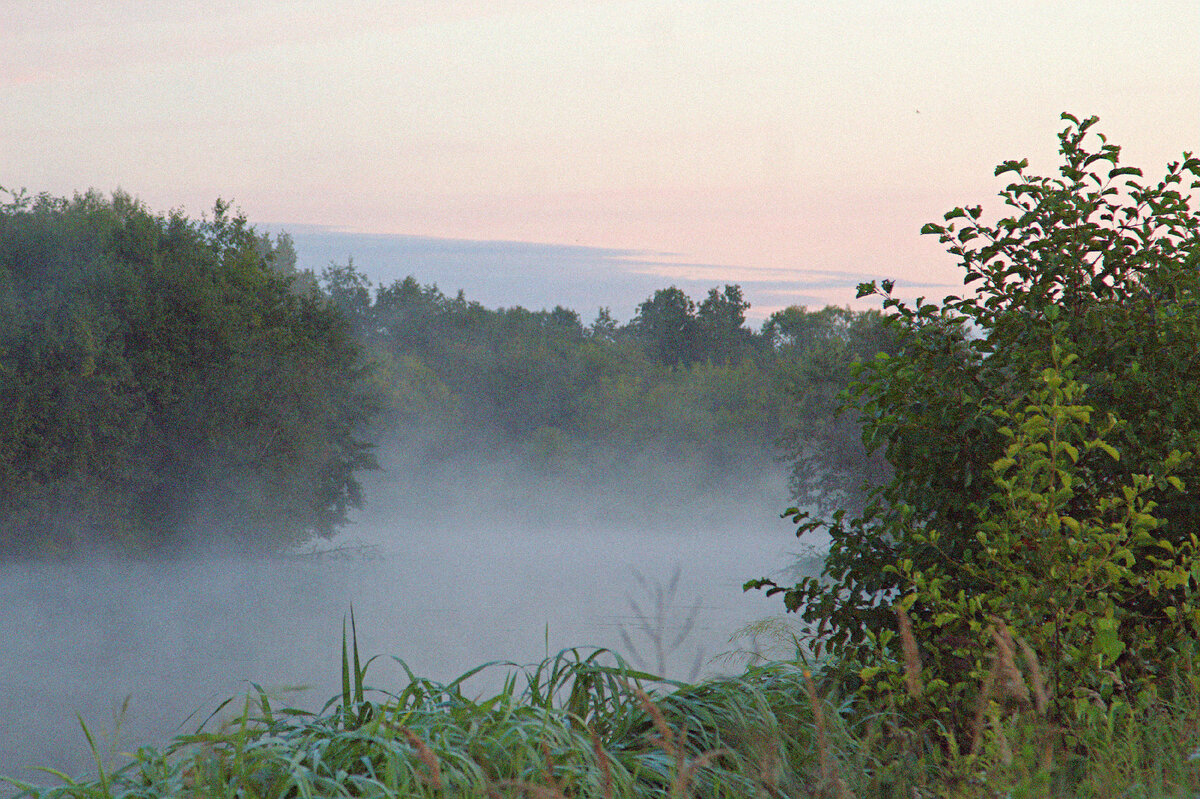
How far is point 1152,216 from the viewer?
471 cm

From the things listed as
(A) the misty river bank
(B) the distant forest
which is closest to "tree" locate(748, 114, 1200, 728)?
(A) the misty river bank

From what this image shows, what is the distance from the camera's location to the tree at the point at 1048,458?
3.69 m

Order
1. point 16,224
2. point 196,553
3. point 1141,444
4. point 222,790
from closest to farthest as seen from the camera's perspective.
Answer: point 222,790 → point 1141,444 → point 16,224 → point 196,553

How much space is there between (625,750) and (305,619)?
2518 cm

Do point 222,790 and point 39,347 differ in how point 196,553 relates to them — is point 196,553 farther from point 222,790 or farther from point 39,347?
point 222,790

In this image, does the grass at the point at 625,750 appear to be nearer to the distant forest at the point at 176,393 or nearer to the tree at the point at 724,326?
the distant forest at the point at 176,393

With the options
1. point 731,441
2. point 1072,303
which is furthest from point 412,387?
point 1072,303

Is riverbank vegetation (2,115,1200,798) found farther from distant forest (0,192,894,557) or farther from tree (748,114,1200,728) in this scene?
distant forest (0,192,894,557)

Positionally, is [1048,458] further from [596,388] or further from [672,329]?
[672,329]

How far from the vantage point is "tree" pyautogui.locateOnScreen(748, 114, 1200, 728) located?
3691mm

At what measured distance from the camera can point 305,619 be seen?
27500 millimetres

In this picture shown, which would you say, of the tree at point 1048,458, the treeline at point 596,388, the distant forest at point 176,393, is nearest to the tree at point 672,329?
the treeline at point 596,388

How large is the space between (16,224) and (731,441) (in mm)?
37769

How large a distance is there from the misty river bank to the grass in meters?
0.68
